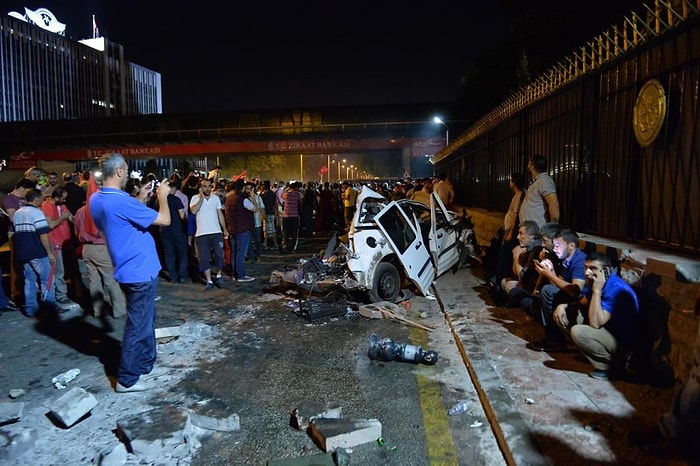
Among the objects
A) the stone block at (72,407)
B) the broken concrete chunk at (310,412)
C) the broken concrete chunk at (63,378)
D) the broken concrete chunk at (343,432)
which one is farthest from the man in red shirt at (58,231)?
the broken concrete chunk at (343,432)

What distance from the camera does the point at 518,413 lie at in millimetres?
3850

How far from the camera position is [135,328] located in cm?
467

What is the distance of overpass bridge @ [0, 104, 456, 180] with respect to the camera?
33.5 meters

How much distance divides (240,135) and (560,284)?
106 feet

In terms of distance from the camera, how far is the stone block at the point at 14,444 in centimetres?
351

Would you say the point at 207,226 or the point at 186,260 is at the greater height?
the point at 207,226

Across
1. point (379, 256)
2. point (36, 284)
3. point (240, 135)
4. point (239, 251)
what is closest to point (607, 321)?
point (379, 256)

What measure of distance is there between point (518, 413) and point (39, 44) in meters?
139

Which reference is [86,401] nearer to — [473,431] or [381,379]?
[381,379]

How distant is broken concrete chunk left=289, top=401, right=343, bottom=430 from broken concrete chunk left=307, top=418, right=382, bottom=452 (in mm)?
153

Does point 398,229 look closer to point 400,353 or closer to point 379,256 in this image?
point 379,256

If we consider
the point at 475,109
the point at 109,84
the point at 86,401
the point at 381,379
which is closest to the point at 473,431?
the point at 381,379

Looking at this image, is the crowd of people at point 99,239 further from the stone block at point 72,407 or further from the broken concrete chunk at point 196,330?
the stone block at point 72,407

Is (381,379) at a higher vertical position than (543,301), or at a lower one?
lower
